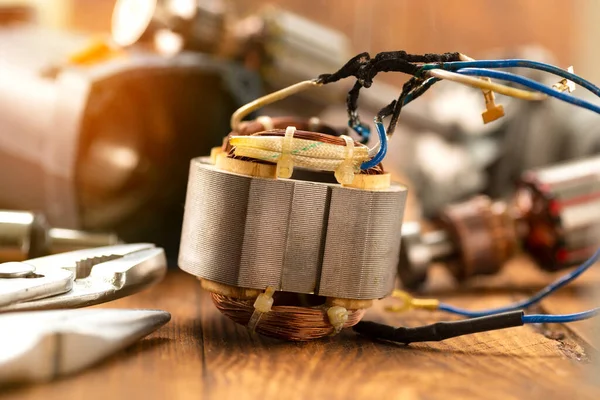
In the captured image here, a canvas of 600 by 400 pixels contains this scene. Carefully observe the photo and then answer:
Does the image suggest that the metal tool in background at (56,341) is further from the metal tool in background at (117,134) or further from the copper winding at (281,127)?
the metal tool in background at (117,134)

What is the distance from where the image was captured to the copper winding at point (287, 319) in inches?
30.0

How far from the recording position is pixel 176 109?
123 centimetres

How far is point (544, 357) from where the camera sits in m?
0.79

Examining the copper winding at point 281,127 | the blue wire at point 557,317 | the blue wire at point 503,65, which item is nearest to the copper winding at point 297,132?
the copper winding at point 281,127

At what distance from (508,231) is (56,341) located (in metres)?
0.83

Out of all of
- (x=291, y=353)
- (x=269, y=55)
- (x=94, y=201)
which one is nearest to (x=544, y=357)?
(x=291, y=353)

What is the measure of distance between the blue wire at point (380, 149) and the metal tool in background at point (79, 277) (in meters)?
0.28

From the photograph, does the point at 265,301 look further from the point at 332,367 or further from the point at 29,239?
the point at 29,239

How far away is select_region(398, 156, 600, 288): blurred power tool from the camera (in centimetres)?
120

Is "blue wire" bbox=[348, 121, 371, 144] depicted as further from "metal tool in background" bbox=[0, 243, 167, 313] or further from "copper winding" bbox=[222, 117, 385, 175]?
"metal tool in background" bbox=[0, 243, 167, 313]

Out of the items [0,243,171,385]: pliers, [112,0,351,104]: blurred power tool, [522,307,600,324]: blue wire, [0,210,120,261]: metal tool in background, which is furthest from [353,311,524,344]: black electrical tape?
[112,0,351,104]: blurred power tool

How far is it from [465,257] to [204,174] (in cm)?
57

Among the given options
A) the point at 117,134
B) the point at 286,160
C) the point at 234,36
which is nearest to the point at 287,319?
the point at 286,160

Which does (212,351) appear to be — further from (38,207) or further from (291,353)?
(38,207)
